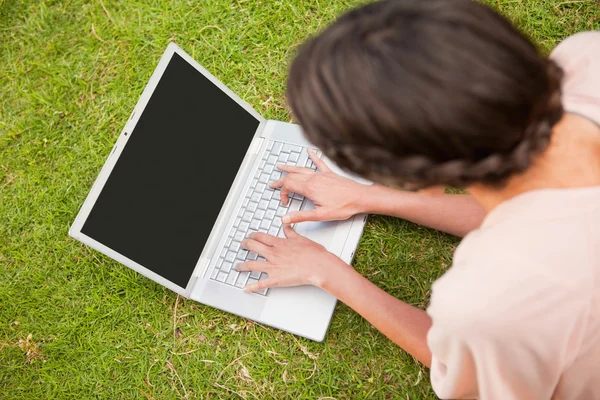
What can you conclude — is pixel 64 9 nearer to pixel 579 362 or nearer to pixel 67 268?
pixel 67 268

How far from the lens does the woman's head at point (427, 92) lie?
77 cm

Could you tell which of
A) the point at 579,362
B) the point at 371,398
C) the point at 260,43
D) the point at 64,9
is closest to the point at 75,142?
the point at 64,9

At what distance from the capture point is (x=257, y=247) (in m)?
1.69

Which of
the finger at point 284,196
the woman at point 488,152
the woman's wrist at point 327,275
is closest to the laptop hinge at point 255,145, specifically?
the finger at point 284,196

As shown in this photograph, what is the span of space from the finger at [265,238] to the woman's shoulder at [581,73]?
97 centimetres

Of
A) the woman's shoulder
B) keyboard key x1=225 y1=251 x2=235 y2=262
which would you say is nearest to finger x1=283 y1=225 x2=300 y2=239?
keyboard key x1=225 y1=251 x2=235 y2=262

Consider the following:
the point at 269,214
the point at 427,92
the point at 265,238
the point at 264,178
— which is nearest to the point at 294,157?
the point at 264,178

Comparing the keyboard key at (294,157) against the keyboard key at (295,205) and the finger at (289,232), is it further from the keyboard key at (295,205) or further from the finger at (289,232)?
the finger at (289,232)

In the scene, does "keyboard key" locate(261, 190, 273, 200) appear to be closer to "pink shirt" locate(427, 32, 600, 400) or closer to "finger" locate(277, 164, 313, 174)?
"finger" locate(277, 164, 313, 174)

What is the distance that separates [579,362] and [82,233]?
50.0 inches

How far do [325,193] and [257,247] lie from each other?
0.30 meters

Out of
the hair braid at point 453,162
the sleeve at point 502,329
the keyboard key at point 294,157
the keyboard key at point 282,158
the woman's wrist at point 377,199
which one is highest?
the hair braid at point 453,162

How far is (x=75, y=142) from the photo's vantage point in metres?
2.33

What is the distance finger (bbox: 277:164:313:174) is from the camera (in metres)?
1.78
